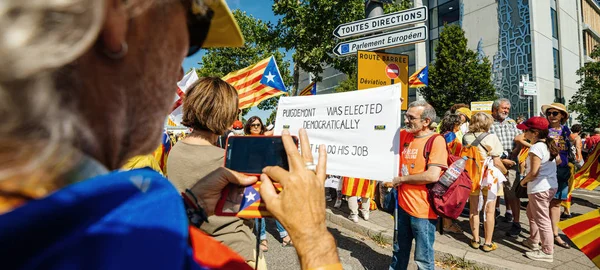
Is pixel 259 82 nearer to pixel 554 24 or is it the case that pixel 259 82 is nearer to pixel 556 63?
pixel 556 63

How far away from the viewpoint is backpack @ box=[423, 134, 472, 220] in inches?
127

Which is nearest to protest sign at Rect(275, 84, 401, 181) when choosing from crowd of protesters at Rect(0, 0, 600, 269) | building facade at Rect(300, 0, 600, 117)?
crowd of protesters at Rect(0, 0, 600, 269)

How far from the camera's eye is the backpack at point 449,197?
322 centimetres

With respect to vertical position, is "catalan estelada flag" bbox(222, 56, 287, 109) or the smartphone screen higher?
"catalan estelada flag" bbox(222, 56, 287, 109)

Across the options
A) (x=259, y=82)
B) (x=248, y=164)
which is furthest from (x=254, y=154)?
(x=259, y=82)

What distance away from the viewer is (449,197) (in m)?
3.25

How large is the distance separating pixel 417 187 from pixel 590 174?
3.89 meters

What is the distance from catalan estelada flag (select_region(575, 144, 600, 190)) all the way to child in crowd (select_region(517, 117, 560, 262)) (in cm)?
152

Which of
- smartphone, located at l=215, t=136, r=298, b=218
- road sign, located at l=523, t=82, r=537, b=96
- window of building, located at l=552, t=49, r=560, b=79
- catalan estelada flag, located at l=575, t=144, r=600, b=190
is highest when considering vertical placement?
window of building, located at l=552, t=49, r=560, b=79

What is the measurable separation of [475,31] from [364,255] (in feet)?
99.7

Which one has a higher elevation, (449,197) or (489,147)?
(489,147)

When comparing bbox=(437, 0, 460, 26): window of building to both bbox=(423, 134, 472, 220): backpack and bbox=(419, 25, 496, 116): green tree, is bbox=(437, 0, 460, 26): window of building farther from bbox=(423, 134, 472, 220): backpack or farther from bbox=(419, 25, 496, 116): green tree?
bbox=(423, 134, 472, 220): backpack

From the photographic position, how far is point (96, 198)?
0.44m

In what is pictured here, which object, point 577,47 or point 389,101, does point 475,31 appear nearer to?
point 577,47
